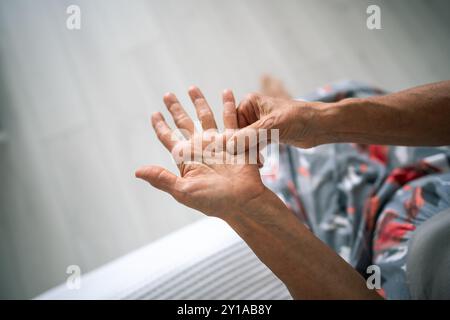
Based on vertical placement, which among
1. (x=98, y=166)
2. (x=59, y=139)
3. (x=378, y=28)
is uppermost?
(x=378, y=28)

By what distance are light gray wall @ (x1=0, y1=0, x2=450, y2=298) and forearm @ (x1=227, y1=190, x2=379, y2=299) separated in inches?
36.0

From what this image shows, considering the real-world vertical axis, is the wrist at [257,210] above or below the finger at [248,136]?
below

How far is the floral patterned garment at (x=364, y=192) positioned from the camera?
85 centimetres

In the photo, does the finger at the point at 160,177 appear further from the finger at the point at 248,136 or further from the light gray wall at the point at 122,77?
the light gray wall at the point at 122,77

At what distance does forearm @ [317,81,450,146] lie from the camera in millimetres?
709

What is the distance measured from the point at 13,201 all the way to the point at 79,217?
326mm

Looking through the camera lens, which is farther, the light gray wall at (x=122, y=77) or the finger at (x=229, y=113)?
the light gray wall at (x=122, y=77)

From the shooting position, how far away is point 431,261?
0.71 metres

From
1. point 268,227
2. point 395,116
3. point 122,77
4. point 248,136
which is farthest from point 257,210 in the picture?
point 122,77

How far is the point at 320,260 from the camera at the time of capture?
602 millimetres

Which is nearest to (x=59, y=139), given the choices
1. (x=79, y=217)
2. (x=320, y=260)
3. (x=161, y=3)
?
(x=79, y=217)

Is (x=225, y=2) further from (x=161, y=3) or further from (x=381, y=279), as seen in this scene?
(x=381, y=279)

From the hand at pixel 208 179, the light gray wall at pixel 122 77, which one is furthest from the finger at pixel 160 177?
the light gray wall at pixel 122 77

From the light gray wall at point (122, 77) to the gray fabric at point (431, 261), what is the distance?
0.94m
